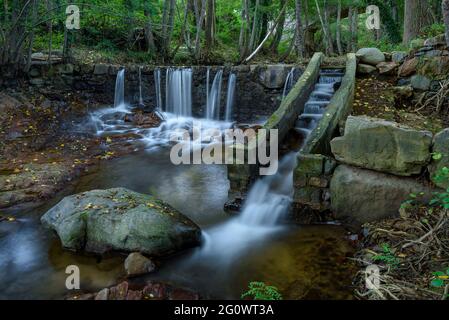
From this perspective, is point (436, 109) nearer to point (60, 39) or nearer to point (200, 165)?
point (200, 165)

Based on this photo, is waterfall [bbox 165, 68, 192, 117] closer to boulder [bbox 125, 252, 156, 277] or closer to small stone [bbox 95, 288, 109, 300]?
boulder [bbox 125, 252, 156, 277]

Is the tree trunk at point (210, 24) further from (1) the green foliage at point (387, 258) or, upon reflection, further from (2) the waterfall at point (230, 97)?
(1) the green foliage at point (387, 258)

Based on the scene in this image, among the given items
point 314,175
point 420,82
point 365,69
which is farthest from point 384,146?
point 365,69

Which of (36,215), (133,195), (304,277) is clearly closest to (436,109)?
(304,277)

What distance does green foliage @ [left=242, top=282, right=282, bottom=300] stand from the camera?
3.89 meters

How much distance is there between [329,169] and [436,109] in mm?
3177

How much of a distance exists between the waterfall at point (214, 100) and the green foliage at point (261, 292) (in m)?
8.55

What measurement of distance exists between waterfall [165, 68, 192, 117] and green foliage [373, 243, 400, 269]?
9109mm

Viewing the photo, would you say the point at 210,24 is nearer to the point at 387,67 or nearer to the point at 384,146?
the point at 387,67

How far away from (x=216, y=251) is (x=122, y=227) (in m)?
1.32

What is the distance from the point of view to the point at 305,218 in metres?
Answer: 5.80

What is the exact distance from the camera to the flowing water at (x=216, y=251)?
4273 mm

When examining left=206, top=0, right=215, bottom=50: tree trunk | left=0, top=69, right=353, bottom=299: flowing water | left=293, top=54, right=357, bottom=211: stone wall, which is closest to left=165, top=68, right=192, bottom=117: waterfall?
left=206, top=0, right=215, bottom=50: tree trunk
